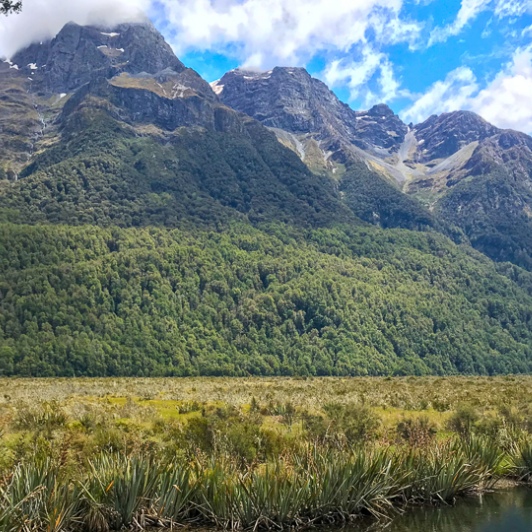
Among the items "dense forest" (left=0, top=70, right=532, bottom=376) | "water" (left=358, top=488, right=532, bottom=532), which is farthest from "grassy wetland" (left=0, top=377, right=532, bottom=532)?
"dense forest" (left=0, top=70, right=532, bottom=376)

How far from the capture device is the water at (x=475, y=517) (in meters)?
16.8

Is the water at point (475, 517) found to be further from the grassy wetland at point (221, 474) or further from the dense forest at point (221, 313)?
the dense forest at point (221, 313)

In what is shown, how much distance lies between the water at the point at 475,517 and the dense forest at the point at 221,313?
110m

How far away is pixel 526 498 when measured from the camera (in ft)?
66.2

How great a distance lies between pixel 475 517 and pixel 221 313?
142 m

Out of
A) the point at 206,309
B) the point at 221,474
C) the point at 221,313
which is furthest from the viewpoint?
the point at 221,313

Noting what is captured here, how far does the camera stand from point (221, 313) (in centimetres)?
15850

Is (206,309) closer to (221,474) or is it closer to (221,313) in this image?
(221,313)

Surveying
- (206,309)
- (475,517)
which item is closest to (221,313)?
(206,309)

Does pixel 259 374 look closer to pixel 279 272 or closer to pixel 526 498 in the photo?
pixel 279 272

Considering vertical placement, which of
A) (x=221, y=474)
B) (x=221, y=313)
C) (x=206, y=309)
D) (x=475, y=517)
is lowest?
(x=475, y=517)

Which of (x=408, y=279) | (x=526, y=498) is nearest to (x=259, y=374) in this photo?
(x=408, y=279)

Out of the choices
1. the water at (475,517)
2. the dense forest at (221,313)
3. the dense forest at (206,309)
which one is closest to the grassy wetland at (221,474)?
the water at (475,517)

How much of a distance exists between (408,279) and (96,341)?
112 metres
